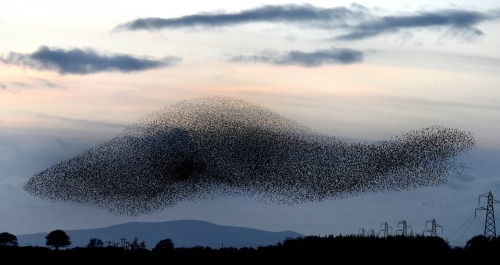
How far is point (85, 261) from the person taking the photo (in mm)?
133875

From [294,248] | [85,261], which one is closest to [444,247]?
[294,248]

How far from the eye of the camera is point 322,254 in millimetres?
126688

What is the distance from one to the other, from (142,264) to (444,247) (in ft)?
124

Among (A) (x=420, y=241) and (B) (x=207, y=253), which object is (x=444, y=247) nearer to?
(A) (x=420, y=241)

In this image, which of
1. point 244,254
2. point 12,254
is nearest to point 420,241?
point 244,254

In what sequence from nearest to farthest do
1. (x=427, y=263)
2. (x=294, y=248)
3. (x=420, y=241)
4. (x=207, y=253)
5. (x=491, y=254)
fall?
(x=427, y=263) → (x=491, y=254) → (x=420, y=241) → (x=294, y=248) → (x=207, y=253)

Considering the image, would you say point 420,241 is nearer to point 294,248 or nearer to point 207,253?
point 294,248

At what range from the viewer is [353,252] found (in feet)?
409

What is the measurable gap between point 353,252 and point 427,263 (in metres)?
14.5

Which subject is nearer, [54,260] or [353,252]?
[353,252]

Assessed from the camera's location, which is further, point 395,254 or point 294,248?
point 294,248

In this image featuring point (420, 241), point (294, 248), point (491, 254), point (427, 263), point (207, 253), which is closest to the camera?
point (427, 263)

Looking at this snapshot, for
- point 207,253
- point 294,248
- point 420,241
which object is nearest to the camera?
point 420,241

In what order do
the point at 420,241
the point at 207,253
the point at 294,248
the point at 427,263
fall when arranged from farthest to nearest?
the point at 207,253, the point at 294,248, the point at 420,241, the point at 427,263
